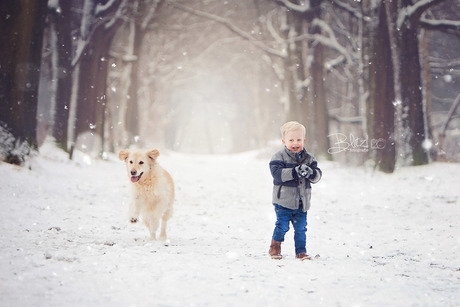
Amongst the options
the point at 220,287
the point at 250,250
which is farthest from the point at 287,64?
the point at 220,287

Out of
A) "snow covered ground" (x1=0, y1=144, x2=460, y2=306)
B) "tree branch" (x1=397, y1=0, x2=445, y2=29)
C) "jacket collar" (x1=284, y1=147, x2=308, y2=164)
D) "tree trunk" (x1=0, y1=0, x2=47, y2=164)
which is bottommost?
"snow covered ground" (x1=0, y1=144, x2=460, y2=306)

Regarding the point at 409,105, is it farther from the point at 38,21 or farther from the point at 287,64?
the point at 38,21

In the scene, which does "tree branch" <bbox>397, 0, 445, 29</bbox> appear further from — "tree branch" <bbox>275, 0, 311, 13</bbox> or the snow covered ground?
the snow covered ground

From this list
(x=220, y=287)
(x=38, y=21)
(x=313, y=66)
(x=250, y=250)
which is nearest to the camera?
(x=220, y=287)

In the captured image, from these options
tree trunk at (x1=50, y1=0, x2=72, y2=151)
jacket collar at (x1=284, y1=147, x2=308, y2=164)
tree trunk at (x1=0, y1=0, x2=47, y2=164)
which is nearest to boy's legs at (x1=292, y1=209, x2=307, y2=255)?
jacket collar at (x1=284, y1=147, x2=308, y2=164)

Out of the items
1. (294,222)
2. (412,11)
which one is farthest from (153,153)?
(412,11)

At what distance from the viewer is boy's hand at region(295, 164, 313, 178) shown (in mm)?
4859

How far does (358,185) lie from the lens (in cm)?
1264

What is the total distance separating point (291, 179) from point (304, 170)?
0.18 metres

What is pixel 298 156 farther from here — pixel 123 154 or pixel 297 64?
pixel 297 64

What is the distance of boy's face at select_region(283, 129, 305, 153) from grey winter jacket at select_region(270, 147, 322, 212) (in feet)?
0.35

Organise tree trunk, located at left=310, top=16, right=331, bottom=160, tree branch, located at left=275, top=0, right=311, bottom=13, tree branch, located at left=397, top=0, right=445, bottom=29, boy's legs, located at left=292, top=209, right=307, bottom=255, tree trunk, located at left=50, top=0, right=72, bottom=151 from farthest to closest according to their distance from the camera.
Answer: tree trunk, located at left=310, top=16, right=331, bottom=160, tree branch, located at left=275, top=0, right=311, bottom=13, tree trunk, located at left=50, top=0, right=72, bottom=151, tree branch, located at left=397, top=0, right=445, bottom=29, boy's legs, located at left=292, top=209, right=307, bottom=255

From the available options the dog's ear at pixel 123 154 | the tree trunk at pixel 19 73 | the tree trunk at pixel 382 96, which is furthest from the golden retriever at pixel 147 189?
the tree trunk at pixel 382 96

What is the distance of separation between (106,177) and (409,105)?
9.20 m
